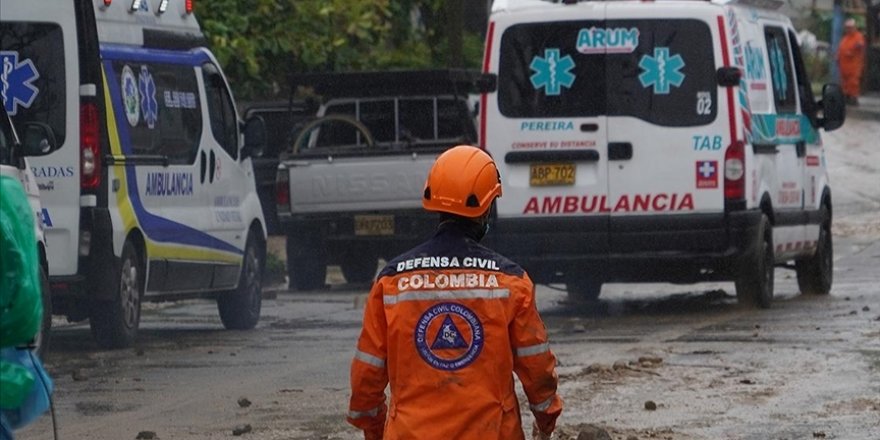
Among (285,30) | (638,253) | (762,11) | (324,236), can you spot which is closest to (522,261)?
(638,253)

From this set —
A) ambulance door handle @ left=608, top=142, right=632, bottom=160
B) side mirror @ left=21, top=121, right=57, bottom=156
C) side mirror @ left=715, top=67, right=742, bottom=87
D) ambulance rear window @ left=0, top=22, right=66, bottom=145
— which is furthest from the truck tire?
side mirror @ left=21, top=121, right=57, bottom=156

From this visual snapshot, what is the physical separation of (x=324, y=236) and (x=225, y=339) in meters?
4.61

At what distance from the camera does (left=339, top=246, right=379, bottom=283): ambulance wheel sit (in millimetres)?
19328

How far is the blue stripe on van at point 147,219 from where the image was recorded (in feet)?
42.7

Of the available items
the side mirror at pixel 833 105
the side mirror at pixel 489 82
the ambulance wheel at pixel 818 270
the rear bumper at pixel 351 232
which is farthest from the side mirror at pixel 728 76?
the rear bumper at pixel 351 232

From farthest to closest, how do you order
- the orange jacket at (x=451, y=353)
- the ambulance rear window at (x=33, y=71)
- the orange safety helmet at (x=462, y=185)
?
the ambulance rear window at (x=33, y=71)
the orange safety helmet at (x=462, y=185)
the orange jacket at (x=451, y=353)

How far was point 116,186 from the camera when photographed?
1289 cm

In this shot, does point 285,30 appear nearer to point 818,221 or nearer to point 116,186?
point 818,221

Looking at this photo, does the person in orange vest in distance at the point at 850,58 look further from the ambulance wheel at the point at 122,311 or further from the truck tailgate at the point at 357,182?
the ambulance wheel at the point at 122,311

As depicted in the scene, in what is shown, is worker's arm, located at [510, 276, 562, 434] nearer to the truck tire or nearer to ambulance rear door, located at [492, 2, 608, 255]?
ambulance rear door, located at [492, 2, 608, 255]

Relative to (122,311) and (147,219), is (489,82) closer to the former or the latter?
(147,219)

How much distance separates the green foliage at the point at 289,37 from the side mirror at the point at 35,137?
26.1 feet

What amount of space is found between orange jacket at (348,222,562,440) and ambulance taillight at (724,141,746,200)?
952cm

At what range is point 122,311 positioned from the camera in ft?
42.8
